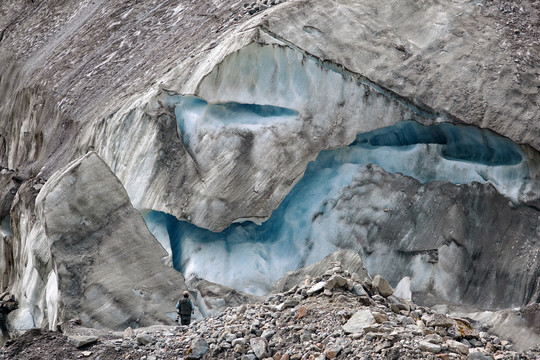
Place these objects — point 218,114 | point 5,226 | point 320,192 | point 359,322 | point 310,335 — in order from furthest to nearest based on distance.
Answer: point 5,226
point 218,114
point 320,192
point 310,335
point 359,322

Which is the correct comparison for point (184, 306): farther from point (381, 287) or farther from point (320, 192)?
point (320, 192)

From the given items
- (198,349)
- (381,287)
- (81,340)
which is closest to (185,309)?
(81,340)

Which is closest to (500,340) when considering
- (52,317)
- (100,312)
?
(100,312)

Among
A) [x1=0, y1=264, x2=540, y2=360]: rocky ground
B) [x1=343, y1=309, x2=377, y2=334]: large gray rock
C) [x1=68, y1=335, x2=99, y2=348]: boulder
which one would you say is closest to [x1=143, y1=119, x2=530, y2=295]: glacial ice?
[x1=0, y1=264, x2=540, y2=360]: rocky ground

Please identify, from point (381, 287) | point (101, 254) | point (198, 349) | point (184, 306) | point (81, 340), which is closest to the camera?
point (198, 349)

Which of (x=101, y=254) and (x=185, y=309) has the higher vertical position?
(x=101, y=254)

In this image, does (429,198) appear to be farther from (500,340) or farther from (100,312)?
(100,312)
